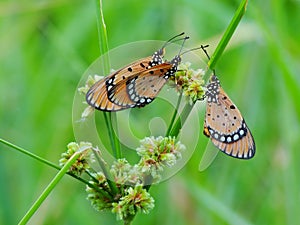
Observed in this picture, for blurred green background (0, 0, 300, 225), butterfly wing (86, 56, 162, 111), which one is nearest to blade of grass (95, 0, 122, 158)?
butterfly wing (86, 56, 162, 111)

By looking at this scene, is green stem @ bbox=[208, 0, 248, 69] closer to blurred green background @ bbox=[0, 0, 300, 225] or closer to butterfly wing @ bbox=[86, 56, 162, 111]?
butterfly wing @ bbox=[86, 56, 162, 111]

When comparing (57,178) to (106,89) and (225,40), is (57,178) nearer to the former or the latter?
(106,89)

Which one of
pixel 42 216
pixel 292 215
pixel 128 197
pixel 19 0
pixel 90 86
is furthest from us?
pixel 19 0

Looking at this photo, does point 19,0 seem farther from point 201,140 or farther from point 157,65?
point 157,65

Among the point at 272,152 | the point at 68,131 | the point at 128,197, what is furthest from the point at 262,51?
the point at 128,197

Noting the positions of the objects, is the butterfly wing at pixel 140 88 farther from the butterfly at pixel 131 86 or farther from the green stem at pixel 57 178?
the green stem at pixel 57 178

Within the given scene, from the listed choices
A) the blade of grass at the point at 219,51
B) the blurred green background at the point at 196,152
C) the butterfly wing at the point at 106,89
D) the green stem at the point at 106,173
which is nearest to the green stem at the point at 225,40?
the blade of grass at the point at 219,51
